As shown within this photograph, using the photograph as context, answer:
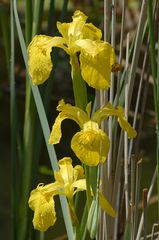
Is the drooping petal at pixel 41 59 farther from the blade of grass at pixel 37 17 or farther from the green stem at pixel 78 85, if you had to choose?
the blade of grass at pixel 37 17

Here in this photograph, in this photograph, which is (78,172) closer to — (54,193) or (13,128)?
(54,193)

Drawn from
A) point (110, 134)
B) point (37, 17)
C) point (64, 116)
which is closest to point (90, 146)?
point (64, 116)

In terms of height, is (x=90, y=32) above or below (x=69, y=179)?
above

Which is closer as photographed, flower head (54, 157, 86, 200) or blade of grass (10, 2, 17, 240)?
flower head (54, 157, 86, 200)

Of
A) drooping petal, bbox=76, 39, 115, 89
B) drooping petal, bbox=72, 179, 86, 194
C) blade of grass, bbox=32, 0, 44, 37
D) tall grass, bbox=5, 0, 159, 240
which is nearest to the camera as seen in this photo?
drooping petal, bbox=76, 39, 115, 89

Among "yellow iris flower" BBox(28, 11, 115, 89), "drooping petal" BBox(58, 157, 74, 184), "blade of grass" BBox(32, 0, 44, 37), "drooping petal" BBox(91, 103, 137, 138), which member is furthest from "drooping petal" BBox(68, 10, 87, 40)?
"blade of grass" BBox(32, 0, 44, 37)

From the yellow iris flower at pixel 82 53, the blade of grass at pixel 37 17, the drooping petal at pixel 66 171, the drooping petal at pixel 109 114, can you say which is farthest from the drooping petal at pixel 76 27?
the blade of grass at pixel 37 17

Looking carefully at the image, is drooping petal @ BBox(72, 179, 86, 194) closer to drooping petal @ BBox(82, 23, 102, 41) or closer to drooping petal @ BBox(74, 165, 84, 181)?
drooping petal @ BBox(74, 165, 84, 181)
